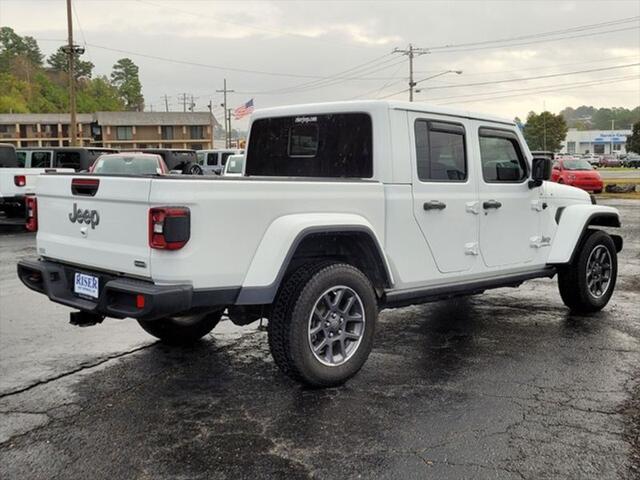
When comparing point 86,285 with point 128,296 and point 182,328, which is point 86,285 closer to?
point 128,296

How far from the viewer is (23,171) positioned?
15.1 m

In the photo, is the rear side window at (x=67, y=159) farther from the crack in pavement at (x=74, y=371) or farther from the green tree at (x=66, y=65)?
the green tree at (x=66, y=65)

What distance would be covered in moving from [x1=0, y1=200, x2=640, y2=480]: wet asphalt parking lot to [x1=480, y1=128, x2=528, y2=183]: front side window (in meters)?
1.46

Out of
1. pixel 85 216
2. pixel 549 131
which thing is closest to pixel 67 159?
pixel 85 216

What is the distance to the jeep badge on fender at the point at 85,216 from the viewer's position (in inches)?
163

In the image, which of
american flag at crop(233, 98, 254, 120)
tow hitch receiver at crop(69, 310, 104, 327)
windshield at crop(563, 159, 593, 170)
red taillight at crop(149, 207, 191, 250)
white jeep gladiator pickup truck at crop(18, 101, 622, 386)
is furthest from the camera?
american flag at crop(233, 98, 254, 120)

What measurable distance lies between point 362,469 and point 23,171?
14197 millimetres

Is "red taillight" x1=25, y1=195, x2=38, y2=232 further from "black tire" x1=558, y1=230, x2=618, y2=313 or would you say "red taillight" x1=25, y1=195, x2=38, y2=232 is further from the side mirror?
"black tire" x1=558, y1=230, x2=618, y2=313

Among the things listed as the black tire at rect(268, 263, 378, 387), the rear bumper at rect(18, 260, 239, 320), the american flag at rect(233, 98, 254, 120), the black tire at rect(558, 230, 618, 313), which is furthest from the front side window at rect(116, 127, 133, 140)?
the black tire at rect(268, 263, 378, 387)

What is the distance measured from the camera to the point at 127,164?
46.0 feet

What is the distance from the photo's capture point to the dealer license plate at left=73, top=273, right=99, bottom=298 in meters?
4.11

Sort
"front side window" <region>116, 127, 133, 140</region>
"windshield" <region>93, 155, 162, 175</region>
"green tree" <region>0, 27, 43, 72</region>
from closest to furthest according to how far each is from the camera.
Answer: "windshield" <region>93, 155, 162, 175</region>
"front side window" <region>116, 127, 133, 140</region>
"green tree" <region>0, 27, 43, 72</region>

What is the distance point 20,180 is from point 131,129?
72003 millimetres

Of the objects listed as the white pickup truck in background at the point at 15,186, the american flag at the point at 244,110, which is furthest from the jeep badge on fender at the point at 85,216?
the american flag at the point at 244,110
